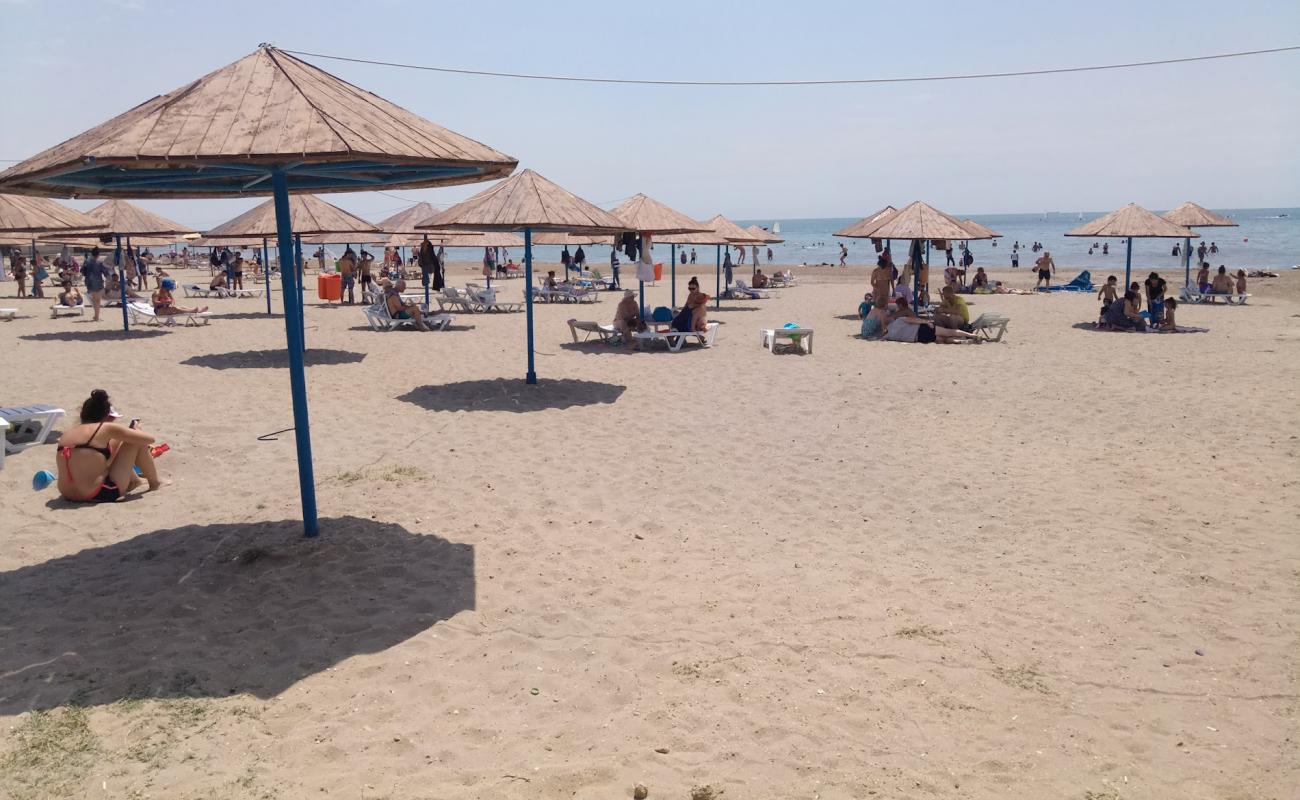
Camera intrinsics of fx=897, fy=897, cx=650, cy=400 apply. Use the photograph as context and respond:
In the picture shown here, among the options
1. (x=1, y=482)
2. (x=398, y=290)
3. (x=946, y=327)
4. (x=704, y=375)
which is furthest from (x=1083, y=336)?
(x=1, y=482)

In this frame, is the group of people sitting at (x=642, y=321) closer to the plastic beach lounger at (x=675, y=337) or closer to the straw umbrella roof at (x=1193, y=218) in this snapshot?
the plastic beach lounger at (x=675, y=337)

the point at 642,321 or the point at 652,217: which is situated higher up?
the point at 652,217

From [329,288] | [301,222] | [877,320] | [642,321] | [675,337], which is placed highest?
[301,222]

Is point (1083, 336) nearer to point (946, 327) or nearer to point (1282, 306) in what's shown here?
point (946, 327)

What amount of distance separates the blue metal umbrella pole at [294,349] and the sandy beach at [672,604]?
306mm

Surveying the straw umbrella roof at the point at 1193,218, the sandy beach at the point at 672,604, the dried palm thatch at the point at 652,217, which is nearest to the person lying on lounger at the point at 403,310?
the dried palm thatch at the point at 652,217

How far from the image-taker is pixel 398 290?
701 inches

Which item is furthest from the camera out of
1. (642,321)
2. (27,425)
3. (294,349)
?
(642,321)

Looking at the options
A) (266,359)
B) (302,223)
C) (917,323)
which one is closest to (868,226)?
(917,323)

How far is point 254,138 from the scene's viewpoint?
441 cm

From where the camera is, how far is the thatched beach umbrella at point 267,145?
168 inches

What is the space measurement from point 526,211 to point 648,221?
5057 millimetres

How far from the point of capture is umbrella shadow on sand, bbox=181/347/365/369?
41.4 feet

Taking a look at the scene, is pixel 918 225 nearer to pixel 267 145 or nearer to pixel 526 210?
pixel 526 210
